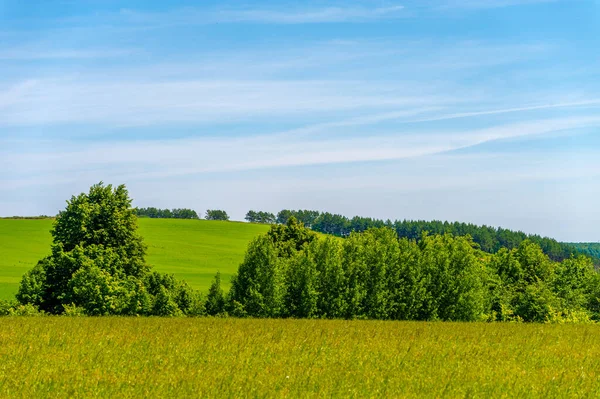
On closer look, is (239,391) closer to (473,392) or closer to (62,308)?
(473,392)

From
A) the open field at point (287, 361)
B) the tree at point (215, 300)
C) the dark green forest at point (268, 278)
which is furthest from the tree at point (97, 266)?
the open field at point (287, 361)

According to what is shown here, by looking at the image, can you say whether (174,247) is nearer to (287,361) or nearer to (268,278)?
(268,278)

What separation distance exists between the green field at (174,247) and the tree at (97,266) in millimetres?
25156

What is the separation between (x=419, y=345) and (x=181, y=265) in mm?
91365

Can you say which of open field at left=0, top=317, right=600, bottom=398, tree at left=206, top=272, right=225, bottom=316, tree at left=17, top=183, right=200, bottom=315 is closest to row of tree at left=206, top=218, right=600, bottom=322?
tree at left=206, top=272, right=225, bottom=316

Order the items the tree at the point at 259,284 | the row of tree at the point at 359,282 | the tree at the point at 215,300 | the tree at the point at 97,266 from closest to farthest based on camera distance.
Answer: the tree at the point at 97,266 → the row of tree at the point at 359,282 → the tree at the point at 259,284 → the tree at the point at 215,300

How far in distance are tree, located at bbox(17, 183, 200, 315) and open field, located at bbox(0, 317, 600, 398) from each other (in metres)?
20.9

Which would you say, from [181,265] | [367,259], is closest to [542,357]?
[367,259]

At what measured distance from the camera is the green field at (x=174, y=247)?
3706 inches

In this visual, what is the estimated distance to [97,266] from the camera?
1821 inches

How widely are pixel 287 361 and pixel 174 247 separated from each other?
363 feet

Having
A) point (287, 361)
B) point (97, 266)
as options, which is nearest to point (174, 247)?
point (97, 266)

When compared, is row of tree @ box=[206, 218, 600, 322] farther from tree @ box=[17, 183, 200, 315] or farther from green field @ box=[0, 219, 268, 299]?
green field @ box=[0, 219, 268, 299]

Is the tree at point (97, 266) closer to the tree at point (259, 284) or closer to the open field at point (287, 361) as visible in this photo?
the tree at point (259, 284)
